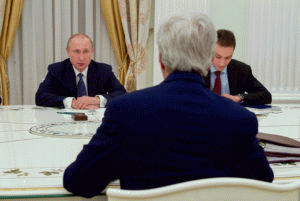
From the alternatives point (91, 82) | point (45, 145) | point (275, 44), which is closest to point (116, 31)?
point (91, 82)

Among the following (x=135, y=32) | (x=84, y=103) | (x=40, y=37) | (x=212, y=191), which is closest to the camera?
(x=212, y=191)

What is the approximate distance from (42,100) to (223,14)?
2.61 meters

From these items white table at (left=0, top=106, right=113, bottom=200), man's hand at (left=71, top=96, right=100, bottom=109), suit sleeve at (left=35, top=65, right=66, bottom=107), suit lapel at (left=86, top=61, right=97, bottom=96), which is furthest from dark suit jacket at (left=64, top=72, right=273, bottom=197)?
suit lapel at (left=86, top=61, right=97, bottom=96)

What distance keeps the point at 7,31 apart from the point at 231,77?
2459 millimetres

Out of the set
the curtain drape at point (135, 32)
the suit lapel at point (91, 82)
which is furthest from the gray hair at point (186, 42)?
the curtain drape at point (135, 32)

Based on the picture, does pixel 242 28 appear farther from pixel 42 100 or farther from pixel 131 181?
pixel 131 181

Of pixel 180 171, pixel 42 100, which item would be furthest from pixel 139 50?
pixel 180 171

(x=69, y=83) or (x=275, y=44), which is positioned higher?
(x=275, y=44)

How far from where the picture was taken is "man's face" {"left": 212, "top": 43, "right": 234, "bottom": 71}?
2882 millimetres

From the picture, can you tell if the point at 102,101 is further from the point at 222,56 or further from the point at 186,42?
the point at 186,42

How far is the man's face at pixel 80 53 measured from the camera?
3023 mm

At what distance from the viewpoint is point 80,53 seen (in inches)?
119

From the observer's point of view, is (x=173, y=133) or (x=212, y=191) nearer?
(x=212, y=191)

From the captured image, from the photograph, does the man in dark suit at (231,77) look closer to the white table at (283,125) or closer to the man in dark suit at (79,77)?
the white table at (283,125)
